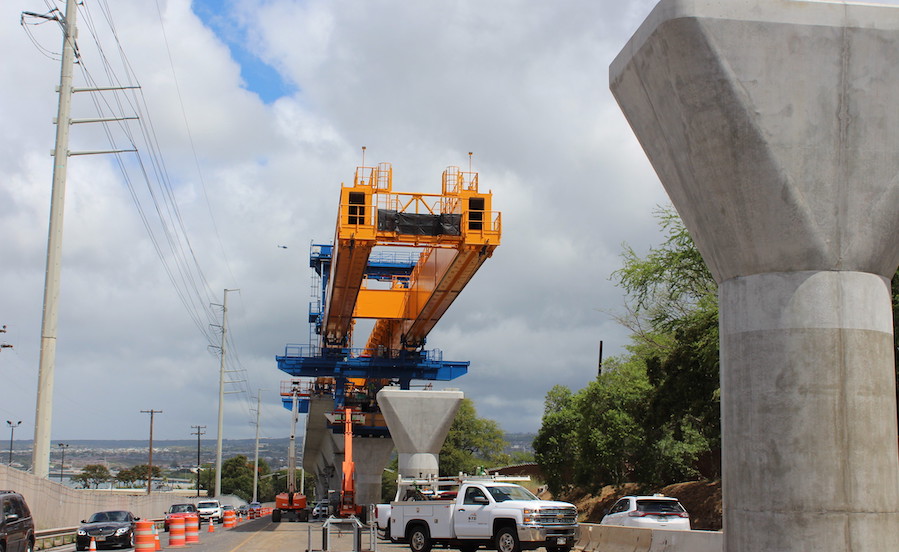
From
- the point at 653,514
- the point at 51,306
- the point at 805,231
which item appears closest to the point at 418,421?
the point at 51,306

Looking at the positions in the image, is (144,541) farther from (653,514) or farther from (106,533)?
(653,514)

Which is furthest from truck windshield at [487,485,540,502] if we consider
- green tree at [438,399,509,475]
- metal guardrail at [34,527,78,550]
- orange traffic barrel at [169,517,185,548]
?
green tree at [438,399,509,475]

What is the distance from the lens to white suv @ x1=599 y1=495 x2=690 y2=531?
72.2ft

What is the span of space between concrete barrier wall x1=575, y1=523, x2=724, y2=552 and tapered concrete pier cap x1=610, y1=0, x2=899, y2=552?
7930mm

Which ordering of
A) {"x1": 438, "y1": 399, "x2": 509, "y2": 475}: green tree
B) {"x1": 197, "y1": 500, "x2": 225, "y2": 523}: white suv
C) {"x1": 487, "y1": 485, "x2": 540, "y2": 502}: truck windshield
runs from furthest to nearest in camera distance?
{"x1": 438, "y1": 399, "x2": 509, "y2": 475}: green tree
{"x1": 197, "y1": 500, "x2": 225, "y2": 523}: white suv
{"x1": 487, "y1": 485, "x2": 540, "y2": 502}: truck windshield

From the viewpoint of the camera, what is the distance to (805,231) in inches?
372

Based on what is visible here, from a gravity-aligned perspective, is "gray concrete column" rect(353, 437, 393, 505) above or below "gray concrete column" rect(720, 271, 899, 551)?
below

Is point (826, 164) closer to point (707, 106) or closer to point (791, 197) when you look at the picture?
point (791, 197)

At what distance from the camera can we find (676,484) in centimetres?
4031

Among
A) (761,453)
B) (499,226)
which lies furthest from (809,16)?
(499,226)

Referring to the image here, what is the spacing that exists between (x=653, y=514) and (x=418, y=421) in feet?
57.4

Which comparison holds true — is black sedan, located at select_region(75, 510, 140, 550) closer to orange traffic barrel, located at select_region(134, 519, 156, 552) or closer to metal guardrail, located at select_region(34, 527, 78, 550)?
metal guardrail, located at select_region(34, 527, 78, 550)

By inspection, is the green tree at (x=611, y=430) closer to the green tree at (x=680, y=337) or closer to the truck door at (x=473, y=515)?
the green tree at (x=680, y=337)

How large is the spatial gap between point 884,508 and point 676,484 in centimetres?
3224
